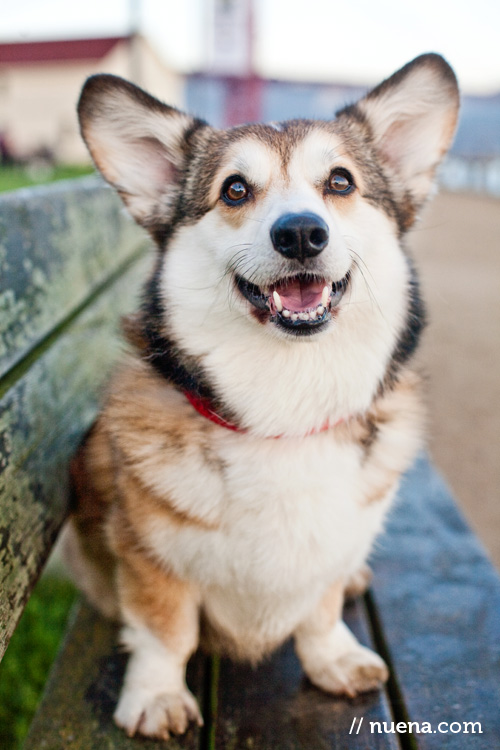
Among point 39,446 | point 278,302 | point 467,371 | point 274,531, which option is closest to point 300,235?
point 278,302

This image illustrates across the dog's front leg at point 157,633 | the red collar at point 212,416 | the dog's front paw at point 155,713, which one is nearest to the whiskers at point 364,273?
the red collar at point 212,416

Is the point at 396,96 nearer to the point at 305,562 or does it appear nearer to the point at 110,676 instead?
the point at 305,562

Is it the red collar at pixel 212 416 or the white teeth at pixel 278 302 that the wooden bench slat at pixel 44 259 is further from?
the white teeth at pixel 278 302

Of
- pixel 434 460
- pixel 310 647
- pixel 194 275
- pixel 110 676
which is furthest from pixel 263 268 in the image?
pixel 434 460

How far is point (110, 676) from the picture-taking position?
1.65 meters

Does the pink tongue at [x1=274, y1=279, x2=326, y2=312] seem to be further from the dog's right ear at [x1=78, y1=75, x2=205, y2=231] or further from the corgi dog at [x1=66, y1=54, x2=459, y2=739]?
the dog's right ear at [x1=78, y1=75, x2=205, y2=231]

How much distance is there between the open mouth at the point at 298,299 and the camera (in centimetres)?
153

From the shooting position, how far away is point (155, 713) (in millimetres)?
1472

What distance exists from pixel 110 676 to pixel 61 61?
97.7 feet

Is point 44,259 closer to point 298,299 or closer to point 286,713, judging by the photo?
point 298,299

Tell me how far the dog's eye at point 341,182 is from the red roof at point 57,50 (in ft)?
91.8

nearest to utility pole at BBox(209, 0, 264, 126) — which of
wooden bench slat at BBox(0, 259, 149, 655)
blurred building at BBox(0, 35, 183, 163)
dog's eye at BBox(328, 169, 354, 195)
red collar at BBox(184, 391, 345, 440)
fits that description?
blurred building at BBox(0, 35, 183, 163)

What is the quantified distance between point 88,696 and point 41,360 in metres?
0.89

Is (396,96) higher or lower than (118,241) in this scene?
higher
